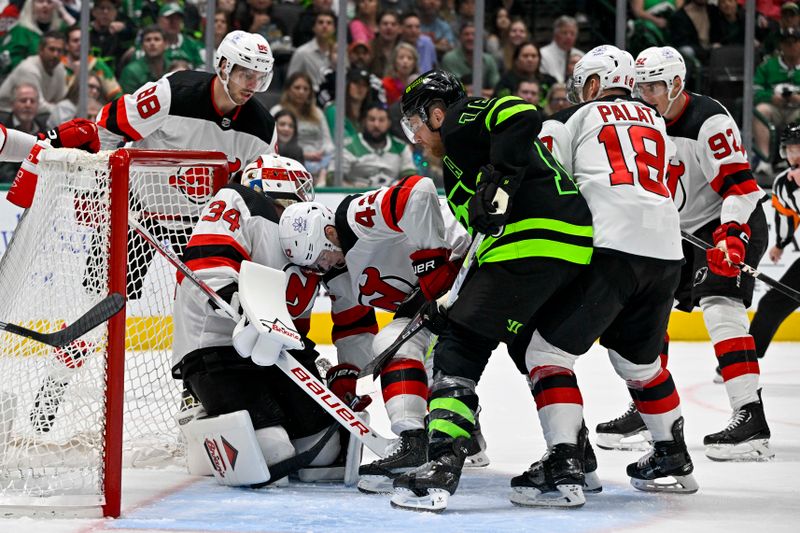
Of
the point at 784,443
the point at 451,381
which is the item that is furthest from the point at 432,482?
the point at 784,443

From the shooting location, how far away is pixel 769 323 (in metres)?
5.29

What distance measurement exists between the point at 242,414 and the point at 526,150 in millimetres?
883

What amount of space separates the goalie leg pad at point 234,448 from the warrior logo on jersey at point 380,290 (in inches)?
18.0

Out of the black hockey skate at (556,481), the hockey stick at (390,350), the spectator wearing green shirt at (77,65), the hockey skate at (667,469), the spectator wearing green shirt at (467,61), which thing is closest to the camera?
the black hockey skate at (556,481)

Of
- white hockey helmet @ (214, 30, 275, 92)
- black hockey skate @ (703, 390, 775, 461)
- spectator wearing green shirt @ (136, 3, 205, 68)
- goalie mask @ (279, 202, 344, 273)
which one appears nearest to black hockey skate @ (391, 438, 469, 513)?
goalie mask @ (279, 202, 344, 273)

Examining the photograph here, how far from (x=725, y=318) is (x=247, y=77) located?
1.57 metres

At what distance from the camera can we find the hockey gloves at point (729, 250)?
363cm

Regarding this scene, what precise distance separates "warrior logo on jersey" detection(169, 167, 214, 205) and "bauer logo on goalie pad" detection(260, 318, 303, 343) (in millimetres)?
798

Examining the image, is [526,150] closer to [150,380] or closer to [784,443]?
[150,380]

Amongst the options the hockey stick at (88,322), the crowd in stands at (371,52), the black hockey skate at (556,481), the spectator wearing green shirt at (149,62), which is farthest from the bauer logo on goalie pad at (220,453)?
the spectator wearing green shirt at (149,62)

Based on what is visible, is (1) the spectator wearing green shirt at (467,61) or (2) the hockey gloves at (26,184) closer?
(2) the hockey gloves at (26,184)

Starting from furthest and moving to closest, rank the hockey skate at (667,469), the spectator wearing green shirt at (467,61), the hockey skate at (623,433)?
the spectator wearing green shirt at (467,61) → the hockey skate at (623,433) → the hockey skate at (667,469)

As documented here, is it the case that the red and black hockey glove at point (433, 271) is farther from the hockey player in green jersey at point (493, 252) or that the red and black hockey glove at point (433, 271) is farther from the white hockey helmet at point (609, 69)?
the white hockey helmet at point (609, 69)

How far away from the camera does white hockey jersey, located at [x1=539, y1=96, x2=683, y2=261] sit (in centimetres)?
290
